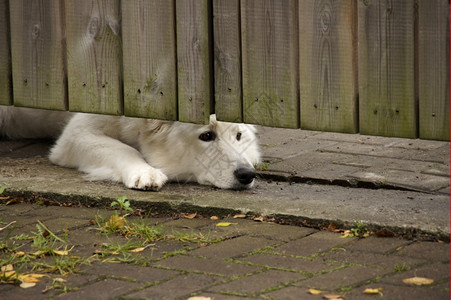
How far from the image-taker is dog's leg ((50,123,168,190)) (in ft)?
15.4

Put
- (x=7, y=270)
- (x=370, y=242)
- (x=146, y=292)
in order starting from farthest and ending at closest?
1. (x=370, y=242)
2. (x=7, y=270)
3. (x=146, y=292)

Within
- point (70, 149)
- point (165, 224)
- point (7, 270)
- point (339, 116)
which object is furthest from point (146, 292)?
point (70, 149)

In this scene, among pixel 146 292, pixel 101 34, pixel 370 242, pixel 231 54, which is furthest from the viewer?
pixel 101 34

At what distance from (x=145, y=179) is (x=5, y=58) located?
1.24 m

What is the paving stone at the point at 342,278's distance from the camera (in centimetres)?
300

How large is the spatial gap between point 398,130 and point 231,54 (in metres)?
1.04

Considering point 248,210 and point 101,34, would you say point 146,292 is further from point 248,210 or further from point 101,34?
point 101,34

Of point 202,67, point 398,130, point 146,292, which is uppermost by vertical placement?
point 202,67

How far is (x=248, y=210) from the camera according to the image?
4.08 meters

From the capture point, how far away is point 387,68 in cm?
376

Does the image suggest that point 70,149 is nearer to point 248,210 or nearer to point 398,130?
point 248,210

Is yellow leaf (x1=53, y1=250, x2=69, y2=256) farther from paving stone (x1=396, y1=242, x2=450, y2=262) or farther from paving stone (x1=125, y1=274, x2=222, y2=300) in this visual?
paving stone (x1=396, y1=242, x2=450, y2=262)

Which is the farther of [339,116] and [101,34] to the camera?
[101,34]

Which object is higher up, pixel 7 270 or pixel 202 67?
pixel 202 67
